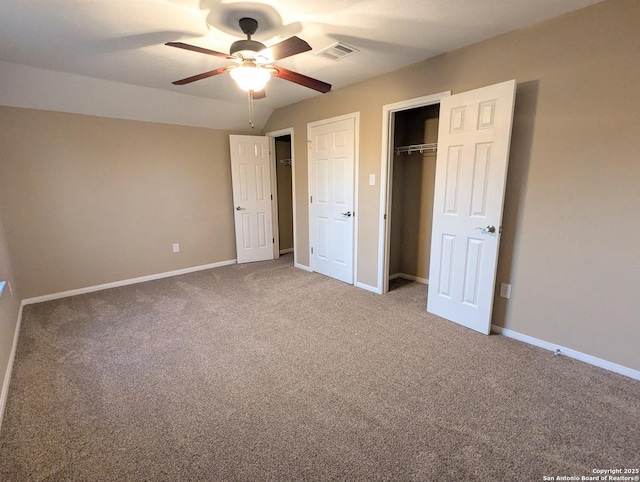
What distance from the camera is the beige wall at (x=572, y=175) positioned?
6.26ft

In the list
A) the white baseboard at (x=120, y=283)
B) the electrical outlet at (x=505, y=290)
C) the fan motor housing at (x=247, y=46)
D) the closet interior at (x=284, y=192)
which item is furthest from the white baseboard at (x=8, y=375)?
the electrical outlet at (x=505, y=290)

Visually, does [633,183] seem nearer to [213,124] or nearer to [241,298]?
[241,298]

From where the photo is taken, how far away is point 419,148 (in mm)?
3572

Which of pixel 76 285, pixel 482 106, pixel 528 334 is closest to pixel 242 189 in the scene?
pixel 76 285

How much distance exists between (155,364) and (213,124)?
11.4 feet

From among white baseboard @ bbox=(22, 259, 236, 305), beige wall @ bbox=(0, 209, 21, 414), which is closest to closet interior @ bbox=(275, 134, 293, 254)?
white baseboard @ bbox=(22, 259, 236, 305)

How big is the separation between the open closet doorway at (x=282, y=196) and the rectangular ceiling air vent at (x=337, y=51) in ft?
8.18

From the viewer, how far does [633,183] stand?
6.23ft

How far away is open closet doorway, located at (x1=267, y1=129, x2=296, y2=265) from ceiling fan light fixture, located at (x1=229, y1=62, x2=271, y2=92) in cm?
295

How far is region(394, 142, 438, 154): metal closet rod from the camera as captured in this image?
350 centimetres

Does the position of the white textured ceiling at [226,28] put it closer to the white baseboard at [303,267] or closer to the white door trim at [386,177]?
the white door trim at [386,177]

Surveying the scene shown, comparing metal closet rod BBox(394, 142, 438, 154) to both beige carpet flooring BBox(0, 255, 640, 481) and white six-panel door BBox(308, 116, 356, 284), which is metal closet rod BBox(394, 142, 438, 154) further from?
beige carpet flooring BBox(0, 255, 640, 481)

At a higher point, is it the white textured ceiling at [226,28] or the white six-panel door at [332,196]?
the white textured ceiling at [226,28]

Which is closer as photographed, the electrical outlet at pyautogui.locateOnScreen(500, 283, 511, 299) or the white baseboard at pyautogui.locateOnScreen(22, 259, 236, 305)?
the electrical outlet at pyautogui.locateOnScreen(500, 283, 511, 299)
